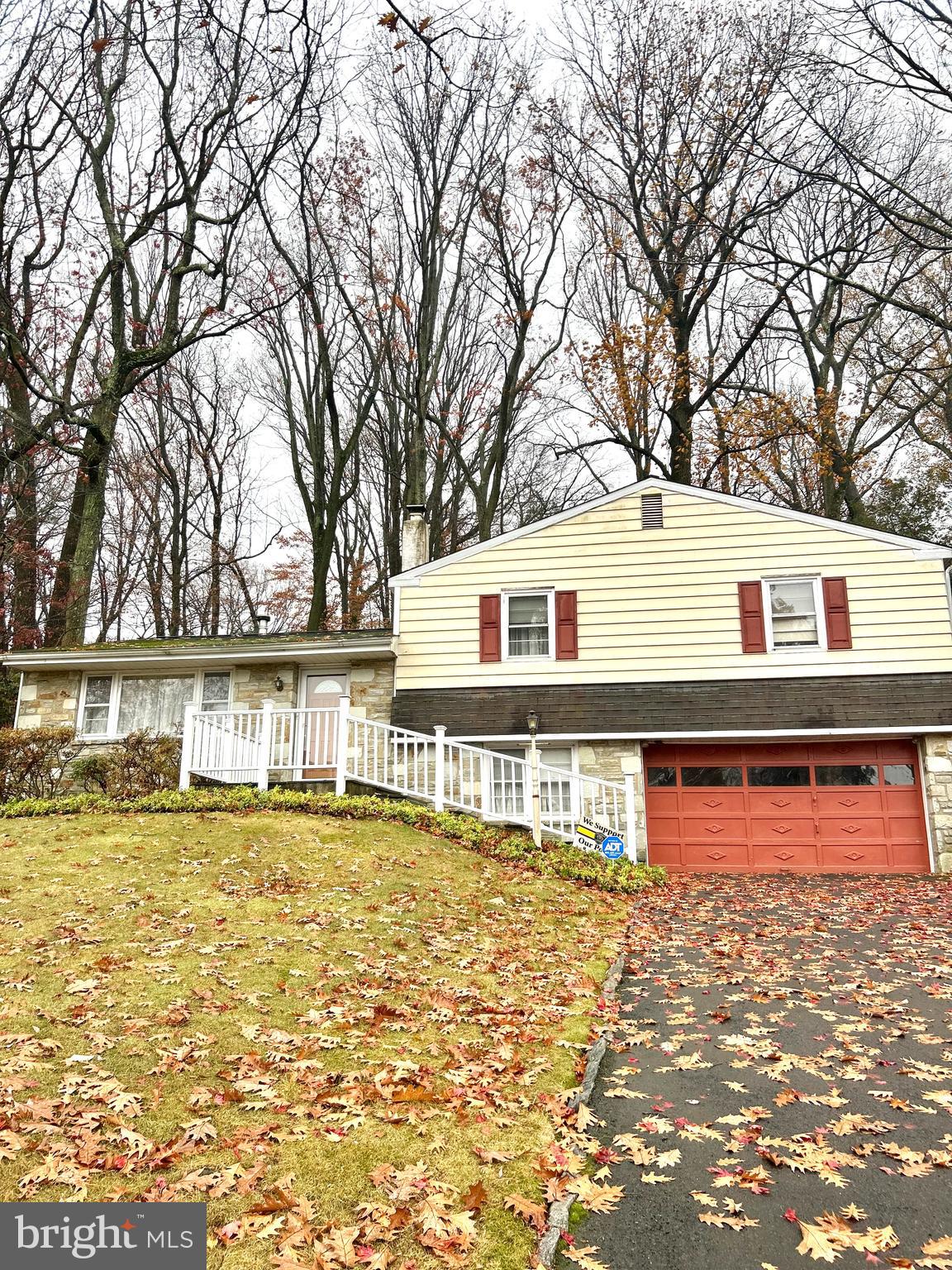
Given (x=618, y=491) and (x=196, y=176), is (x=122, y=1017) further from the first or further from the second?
(x=196, y=176)

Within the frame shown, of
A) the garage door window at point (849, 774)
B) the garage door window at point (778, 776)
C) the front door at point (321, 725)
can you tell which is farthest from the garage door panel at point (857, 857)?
the front door at point (321, 725)

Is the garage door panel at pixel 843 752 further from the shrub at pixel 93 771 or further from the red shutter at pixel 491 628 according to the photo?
the shrub at pixel 93 771

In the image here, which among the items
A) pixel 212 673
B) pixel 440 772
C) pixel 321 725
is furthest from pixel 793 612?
pixel 212 673

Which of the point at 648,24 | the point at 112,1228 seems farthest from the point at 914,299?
the point at 112,1228

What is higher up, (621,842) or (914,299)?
(914,299)

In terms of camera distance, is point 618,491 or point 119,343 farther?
point 119,343

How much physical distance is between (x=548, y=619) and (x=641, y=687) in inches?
83.8

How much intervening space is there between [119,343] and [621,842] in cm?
1404

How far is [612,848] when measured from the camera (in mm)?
11766

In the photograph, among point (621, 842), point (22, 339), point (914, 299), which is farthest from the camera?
point (914, 299)

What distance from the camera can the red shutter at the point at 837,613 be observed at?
1371 cm

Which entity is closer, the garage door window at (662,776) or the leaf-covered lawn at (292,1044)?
the leaf-covered lawn at (292,1044)

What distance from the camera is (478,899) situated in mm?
8867

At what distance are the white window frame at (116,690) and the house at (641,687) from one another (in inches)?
1.6
